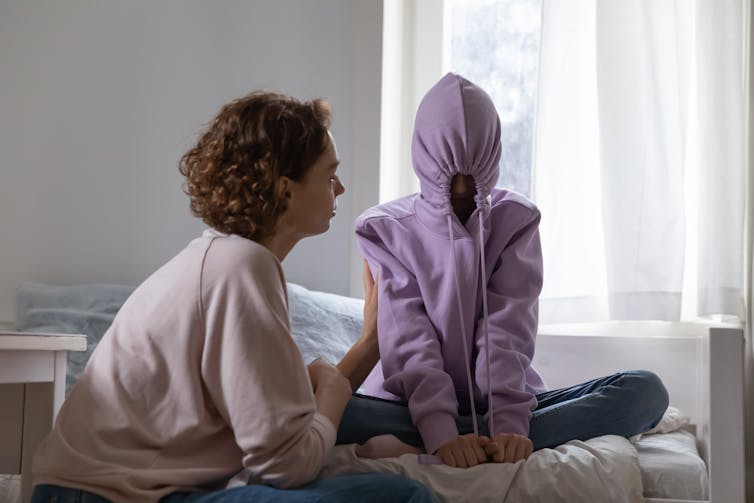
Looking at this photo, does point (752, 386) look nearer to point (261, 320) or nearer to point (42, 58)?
point (261, 320)

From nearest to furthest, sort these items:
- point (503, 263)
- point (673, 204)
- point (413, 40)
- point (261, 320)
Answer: point (261, 320), point (503, 263), point (673, 204), point (413, 40)

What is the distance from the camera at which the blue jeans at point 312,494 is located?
0.98 metres

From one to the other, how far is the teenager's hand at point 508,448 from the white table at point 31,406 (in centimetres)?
67

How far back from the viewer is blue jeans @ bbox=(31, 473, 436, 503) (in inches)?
38.6

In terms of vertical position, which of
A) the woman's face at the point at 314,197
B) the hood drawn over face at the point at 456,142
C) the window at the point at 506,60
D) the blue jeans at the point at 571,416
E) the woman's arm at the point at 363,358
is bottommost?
the blue jeans at the point at 571,416

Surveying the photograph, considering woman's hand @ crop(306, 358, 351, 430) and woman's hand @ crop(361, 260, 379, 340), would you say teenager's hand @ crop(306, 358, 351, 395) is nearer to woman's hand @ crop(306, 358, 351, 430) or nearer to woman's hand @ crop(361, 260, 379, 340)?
woman's hand @ crop(306, 358, 351, 430)

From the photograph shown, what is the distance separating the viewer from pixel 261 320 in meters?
1.03

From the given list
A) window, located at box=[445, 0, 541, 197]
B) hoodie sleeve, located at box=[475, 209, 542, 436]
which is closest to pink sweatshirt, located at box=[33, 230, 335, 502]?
hoodie sleeve, located at box=[475, 209, 542, 436]

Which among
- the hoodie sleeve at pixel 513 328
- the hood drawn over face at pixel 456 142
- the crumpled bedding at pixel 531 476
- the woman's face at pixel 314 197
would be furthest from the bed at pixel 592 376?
the hood drawn over face at pixel 456 142

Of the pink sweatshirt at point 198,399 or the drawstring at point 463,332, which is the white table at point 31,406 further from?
the drawstring at point 463,332

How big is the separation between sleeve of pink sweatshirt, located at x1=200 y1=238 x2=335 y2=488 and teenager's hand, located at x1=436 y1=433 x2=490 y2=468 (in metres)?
0.29

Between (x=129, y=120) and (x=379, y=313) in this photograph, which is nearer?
(x=379, y=313)

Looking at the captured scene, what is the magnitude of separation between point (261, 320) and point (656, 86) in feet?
5.11

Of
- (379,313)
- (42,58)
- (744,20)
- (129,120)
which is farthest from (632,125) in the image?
(42,58)
